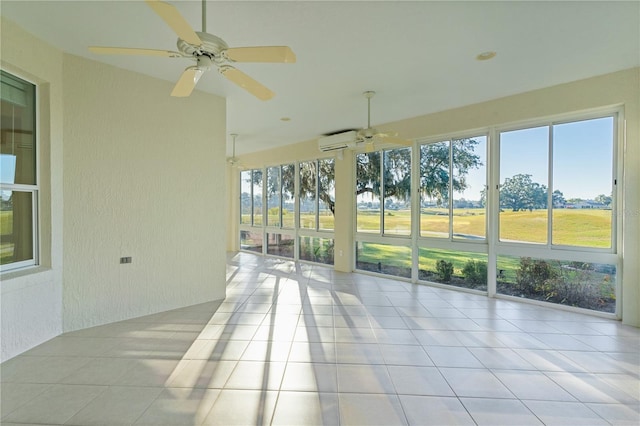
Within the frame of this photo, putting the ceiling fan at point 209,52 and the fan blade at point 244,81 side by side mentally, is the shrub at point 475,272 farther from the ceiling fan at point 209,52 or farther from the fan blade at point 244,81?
the ceiling fan at point 209,52

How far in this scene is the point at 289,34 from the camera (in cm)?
277

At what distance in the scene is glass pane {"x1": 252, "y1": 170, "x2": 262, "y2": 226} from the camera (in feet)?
29.0

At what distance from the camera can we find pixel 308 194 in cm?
757

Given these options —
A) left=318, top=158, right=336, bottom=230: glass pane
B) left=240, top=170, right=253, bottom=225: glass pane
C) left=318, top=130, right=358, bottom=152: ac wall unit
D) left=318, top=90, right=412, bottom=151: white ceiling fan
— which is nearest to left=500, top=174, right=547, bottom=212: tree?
left=318, top=90, right=412, bottom=151: white ceiling fan

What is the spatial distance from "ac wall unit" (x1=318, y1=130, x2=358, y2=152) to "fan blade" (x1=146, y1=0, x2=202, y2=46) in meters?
4.06

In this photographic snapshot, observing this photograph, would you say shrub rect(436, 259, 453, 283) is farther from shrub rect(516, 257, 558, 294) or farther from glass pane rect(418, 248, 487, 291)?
shrub rect(516, 257, 558, 294)

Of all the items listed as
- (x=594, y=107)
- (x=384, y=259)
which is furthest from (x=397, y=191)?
(x=594, y=107)

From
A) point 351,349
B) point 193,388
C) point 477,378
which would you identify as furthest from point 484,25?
point 193,388

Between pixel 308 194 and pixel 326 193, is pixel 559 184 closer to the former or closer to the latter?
pixel 326 193

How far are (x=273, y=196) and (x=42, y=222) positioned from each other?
564cm

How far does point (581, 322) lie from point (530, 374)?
6.13 feet

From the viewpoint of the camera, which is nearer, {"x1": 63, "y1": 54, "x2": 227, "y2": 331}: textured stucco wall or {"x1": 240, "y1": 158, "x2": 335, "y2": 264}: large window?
{"x1": 63, "y1": 54, "x2": 227, "y2": 331}: textured stucco wall

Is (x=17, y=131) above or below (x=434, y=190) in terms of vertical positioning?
above

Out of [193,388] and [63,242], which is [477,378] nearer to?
[193,388]
